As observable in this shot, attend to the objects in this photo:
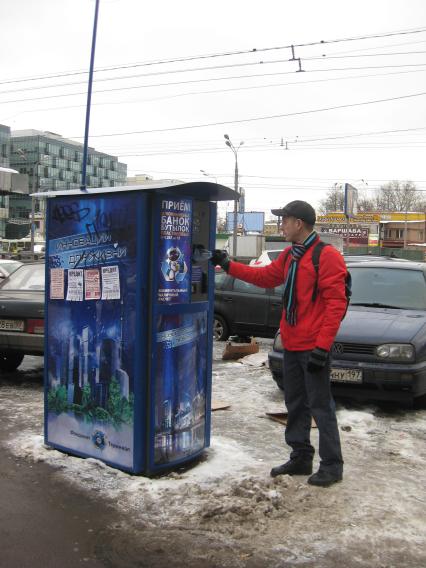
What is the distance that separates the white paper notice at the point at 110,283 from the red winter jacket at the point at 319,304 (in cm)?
82

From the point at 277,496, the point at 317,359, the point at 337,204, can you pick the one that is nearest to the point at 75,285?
the point at 317,359

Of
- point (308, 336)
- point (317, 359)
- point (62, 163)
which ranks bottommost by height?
point (317, 359)

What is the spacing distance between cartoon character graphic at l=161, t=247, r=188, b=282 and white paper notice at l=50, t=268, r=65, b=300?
87 cm

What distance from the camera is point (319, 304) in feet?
13.3

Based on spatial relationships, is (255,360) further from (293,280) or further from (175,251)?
(175,251)

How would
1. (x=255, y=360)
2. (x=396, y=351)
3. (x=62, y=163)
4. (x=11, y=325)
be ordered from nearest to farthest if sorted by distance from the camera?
(x=396, y=351)
(x=11, y=325)
(x=255, y=360)
(x=62, y=163)

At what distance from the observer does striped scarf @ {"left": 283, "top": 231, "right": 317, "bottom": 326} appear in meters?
4.14

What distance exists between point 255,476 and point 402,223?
74721mm

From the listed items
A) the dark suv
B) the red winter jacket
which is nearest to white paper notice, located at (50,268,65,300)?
the red winter jacket

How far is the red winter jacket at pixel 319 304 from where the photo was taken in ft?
12.8

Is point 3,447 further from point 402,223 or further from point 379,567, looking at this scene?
point 402,223

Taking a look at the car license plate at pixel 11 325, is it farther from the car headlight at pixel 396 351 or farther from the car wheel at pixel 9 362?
the car headlight at pixel 396 351

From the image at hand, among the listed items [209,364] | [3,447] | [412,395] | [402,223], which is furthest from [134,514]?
[402,223]

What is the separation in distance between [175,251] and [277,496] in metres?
1.74
